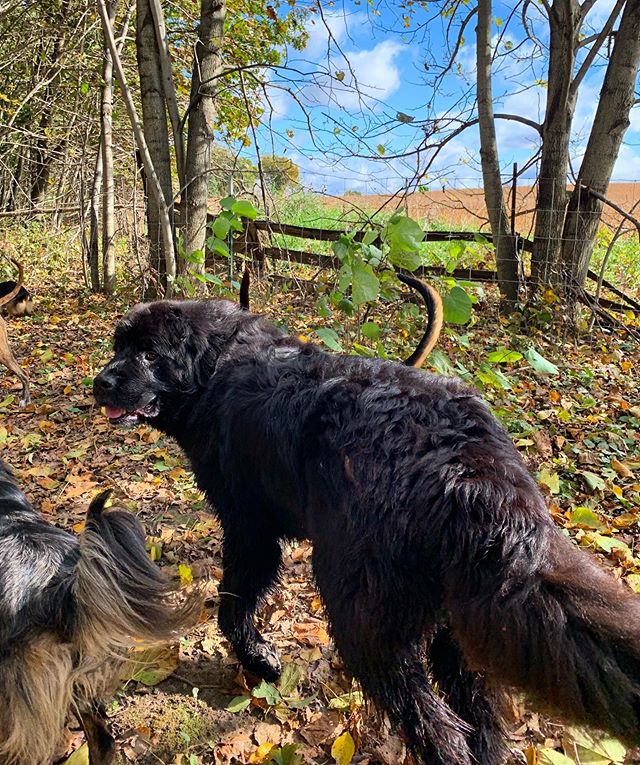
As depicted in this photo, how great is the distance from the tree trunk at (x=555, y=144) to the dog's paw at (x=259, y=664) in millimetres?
5676

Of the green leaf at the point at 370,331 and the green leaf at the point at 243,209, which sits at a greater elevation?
the green leaf at the point at 243,209

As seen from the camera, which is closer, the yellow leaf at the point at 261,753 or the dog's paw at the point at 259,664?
the yellow leaf at the point at 261,753

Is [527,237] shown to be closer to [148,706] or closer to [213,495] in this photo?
[213,495]

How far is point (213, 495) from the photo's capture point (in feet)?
7.84

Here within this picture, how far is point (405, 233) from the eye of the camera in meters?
3.47

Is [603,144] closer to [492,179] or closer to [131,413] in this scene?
[492,179]

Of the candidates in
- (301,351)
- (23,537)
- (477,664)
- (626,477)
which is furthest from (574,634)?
(626,477)

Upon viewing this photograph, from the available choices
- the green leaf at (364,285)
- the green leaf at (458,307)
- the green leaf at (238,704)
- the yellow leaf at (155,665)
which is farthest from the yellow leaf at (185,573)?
the green leaf at (458,307)

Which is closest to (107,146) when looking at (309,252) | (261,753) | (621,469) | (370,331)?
(309,252)

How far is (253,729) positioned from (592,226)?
6.46m

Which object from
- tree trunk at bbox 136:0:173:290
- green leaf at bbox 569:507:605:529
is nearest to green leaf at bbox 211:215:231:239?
tree trunk at bbox 136:0:173:290

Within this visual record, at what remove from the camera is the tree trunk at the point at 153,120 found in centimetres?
616

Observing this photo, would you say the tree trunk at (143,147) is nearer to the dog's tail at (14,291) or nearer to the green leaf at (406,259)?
the dog's tail at (14,291)

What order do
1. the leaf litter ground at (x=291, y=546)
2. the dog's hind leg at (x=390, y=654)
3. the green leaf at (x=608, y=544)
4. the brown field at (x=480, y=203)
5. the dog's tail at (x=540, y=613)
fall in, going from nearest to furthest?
the dog's tail at (x=540, y=613) → the dog's hind leg at (x=390, y=654) → the leaf litter ground at (x=291, y=546) → the green leaf at (x=608, y=544) → the brown field at (x=480, y=203)
